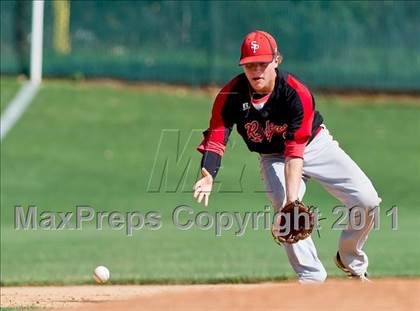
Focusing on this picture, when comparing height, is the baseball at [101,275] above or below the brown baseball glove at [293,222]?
below

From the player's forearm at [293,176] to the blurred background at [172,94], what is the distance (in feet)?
21.7

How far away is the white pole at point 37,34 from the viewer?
60.1 ft

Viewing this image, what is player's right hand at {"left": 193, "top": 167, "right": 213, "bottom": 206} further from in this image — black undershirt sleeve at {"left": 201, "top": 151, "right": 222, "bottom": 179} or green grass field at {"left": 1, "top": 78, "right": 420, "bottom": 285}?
green grass field at {"left": 1, "top": 78, "right": 420, "bottom": 285}

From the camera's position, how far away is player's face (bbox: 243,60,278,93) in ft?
23.9

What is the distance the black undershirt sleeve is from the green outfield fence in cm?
1111

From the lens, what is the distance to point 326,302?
5531 mm

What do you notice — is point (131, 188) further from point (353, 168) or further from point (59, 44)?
point (353, 168)

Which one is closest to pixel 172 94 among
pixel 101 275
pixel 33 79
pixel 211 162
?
pixel 33 79

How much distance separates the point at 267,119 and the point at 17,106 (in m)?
11.4

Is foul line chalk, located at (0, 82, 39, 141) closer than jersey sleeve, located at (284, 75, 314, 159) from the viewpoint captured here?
No

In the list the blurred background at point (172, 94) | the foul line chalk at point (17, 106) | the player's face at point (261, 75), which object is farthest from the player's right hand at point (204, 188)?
the foul line chalk at point (17, 106)

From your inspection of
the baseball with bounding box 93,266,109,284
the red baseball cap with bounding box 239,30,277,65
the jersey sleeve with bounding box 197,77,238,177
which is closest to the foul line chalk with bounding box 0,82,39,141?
the baseball with bounding box 93,266,109,284

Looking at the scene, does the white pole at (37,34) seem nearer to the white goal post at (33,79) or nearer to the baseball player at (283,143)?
the white goal post at (33,79)

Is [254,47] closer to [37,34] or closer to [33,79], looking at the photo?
[37,34]
